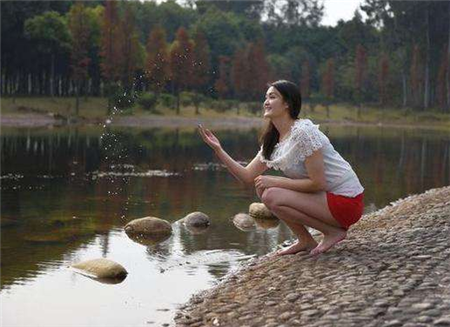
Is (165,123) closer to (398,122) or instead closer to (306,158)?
(398,122)

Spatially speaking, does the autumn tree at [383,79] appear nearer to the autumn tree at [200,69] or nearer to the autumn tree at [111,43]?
the autumn tree at [200,69]

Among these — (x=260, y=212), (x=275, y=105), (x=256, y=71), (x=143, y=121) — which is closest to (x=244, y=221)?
(x=260, y=212)

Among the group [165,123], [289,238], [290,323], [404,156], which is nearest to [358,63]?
[165,123]

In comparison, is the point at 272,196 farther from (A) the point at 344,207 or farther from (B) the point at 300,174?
(A) the point at 344,207

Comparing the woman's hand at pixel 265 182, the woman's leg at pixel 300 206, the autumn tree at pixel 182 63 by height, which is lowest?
the woman's leg at pixel 300 206

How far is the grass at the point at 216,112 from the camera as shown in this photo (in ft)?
210

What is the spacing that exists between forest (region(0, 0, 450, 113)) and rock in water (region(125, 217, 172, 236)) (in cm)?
4161

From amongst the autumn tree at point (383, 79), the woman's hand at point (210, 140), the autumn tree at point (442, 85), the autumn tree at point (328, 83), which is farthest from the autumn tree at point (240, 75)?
the woman's hand at point (210, 140)

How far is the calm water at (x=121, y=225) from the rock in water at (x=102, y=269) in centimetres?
17

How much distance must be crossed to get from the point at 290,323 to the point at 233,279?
9.83ft

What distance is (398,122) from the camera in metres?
A: 88.1

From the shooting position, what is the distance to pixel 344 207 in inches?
333

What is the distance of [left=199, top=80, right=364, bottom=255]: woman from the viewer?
8.27 meters

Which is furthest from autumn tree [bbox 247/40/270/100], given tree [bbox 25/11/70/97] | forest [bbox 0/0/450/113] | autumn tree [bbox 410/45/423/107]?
tree [bbox 25/11/70/97]
